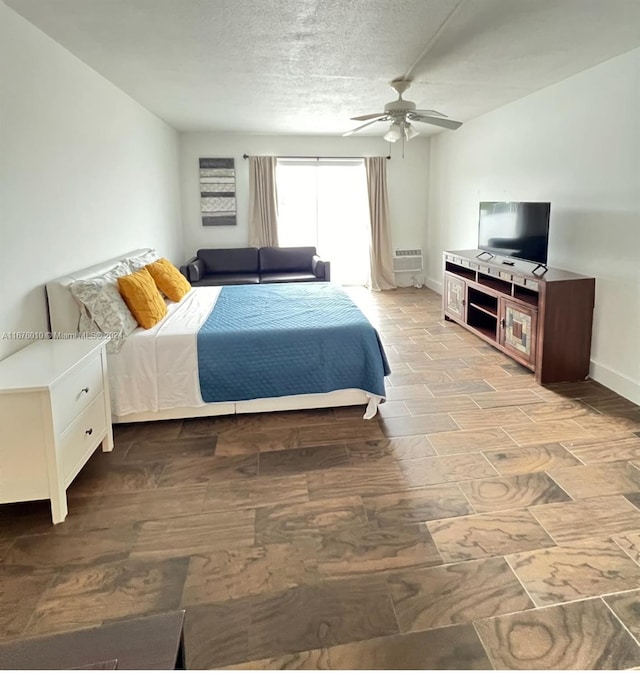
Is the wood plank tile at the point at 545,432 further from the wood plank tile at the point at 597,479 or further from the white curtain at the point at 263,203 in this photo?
the white curtain at the point at 263,203

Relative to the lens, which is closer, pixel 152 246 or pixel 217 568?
pixel 217 568

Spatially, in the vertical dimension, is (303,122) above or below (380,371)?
above

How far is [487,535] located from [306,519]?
81 cm

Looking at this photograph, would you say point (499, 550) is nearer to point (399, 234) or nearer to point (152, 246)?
point (152, 246)

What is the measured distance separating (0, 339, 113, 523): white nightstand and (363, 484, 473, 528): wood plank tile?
144 centimetres

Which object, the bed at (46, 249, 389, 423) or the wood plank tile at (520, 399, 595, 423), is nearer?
the bed at (46, 249, 389, 423)

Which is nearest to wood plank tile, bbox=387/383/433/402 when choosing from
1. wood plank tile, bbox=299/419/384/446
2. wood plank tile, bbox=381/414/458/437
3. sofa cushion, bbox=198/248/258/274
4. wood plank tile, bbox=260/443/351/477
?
wood plank tile, bbox=381/414/458/437

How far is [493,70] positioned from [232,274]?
4011 mm

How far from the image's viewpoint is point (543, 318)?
371cm

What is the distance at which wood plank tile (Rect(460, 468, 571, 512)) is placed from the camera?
2.33m

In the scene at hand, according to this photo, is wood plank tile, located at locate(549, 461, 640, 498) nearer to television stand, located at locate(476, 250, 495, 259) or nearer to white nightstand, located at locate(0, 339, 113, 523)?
white nightstand, located at locate(0, 339, 113, 523)

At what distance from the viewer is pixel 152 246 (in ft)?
17.3

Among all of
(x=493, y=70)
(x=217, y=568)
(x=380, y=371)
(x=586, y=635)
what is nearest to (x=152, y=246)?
(x=380, y=371)

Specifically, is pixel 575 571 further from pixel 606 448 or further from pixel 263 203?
pixel 263 203
